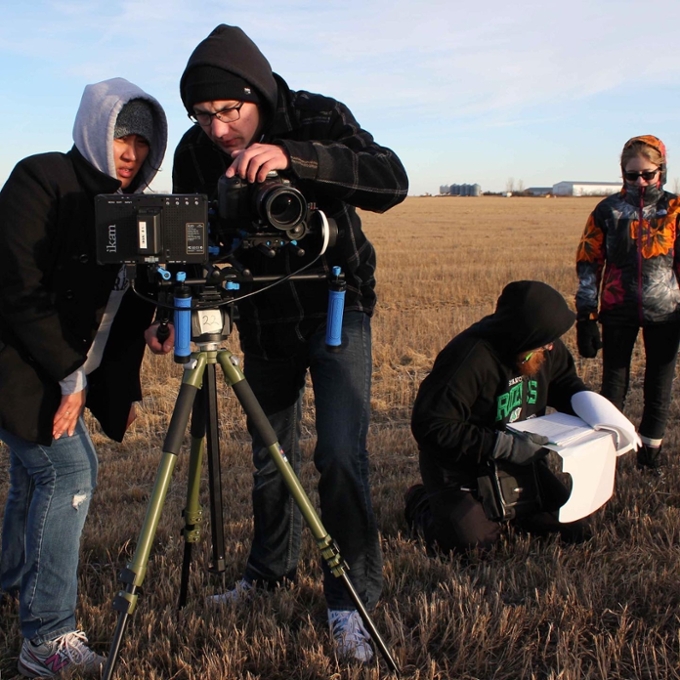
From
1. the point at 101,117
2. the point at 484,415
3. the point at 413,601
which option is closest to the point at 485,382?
the point at 484,415

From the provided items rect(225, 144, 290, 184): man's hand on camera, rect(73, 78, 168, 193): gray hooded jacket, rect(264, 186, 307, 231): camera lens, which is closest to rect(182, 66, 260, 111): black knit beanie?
rect(73, 78, 168, 193): gray hooded jacket

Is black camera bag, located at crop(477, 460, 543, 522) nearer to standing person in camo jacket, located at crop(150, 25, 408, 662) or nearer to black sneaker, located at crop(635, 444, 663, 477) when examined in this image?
standing person in camo jacket, located at crop(150, 25, 408, 662)

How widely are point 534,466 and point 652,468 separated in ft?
4.25

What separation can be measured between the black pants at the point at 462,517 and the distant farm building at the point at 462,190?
102m

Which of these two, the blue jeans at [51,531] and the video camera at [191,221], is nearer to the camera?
the video camera at [191,221]

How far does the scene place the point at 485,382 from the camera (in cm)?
403

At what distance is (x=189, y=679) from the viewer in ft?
9.08

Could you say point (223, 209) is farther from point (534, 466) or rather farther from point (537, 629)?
point (534, 466)

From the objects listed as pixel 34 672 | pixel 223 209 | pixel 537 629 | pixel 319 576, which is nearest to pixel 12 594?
pixel 34 672

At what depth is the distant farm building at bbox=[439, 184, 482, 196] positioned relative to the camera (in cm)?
10503

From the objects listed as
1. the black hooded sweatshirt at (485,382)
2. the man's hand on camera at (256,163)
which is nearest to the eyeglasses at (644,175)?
the black hooded sweatshirt at (485,382)

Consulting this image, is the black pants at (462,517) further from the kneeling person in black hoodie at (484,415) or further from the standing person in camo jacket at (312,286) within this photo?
the standing person in camo jacket at (312,286)

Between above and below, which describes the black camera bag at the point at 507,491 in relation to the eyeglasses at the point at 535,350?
below

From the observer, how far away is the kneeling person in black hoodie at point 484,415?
3.87 metres
